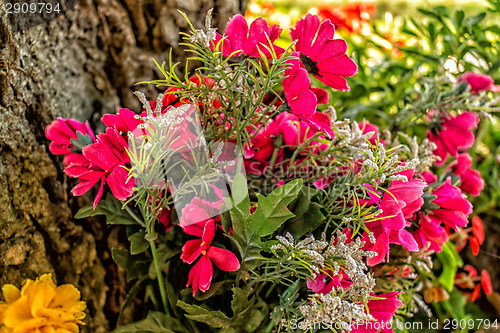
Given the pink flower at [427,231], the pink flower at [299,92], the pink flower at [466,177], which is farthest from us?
the pink flower at [466,177]

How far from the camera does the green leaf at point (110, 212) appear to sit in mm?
485

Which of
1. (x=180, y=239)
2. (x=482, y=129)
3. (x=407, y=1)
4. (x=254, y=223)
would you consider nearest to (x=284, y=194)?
(x=254, y=223)

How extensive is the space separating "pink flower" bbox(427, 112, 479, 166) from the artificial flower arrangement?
0.11 meters

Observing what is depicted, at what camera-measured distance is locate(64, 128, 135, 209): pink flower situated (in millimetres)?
417

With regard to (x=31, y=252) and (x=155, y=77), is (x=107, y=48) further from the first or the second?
(x=31, y=252)

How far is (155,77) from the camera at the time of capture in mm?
683

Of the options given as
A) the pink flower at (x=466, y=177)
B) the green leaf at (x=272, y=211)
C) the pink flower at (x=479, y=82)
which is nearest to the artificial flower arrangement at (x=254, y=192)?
the green leaf at (x=272, y=211)

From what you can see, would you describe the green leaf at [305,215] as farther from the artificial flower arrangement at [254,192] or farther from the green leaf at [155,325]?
the green leaf at [155,325]

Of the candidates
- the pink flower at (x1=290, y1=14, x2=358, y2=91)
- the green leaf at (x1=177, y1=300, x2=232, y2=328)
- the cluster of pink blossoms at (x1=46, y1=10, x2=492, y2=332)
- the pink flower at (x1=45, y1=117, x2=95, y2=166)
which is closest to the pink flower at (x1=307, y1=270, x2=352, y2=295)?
the cluster of pink blossoms at (x1=46, y1=10, x2=492, y2=332)

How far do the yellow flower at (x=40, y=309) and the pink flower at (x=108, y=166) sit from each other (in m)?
0.12

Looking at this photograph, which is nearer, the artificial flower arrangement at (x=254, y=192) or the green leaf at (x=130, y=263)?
the artificial flower arrangement at (x=254, y=192)

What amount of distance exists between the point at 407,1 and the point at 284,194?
233 cm

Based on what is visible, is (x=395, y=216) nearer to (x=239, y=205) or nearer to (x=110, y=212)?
(x=239, y=205)

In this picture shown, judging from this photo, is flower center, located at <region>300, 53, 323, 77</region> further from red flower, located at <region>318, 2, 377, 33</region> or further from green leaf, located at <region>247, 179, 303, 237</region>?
red flower, located at <region>318, 2, 377, 33</region>
